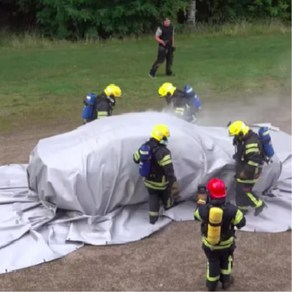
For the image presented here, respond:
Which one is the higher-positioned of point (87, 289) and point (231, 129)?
point (231, 129)

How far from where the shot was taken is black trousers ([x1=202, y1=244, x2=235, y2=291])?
6.77 meters

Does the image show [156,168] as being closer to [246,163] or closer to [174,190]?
[174,190]

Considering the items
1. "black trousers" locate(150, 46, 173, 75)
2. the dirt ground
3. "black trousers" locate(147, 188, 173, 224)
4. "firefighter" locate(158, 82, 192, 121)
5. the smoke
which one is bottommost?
the dirt ground

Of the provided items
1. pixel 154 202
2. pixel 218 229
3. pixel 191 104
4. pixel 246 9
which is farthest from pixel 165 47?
pixel 246 9

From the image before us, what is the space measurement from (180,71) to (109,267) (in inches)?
509

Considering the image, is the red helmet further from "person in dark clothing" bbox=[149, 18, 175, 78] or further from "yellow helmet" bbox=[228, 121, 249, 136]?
"person in dark clothing" bbox=[149, 18, 175, 78]

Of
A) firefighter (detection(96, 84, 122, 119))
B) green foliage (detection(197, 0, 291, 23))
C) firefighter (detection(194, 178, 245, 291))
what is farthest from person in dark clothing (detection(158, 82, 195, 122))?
green foliage (detection(197, 0, 291, 23))

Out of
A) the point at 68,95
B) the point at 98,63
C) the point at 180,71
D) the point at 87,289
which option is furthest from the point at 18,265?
the point at 98,63

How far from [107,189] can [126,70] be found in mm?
12051

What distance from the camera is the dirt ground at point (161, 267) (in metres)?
7.00

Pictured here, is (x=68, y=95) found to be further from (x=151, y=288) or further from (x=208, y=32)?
(x=208, y=32)

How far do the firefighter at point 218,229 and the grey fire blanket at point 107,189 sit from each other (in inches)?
62.0

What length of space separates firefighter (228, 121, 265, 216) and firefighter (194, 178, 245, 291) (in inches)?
70.1

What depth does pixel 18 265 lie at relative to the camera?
7480 mm
